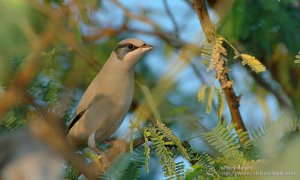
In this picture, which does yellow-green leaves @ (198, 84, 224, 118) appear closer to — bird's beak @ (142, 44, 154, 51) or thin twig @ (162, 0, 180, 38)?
bird's beak @ (142, 44, 154, 51)

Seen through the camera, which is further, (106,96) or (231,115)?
(106,96)

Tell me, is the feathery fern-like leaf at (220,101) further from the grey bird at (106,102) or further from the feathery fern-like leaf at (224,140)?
the grey bird at (106,102)

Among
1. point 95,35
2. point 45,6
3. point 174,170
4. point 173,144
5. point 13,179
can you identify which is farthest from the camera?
point 95,35

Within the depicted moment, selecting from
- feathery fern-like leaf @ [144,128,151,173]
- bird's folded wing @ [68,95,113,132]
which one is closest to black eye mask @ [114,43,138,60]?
bird's folded wing @ [68,95,113,132]

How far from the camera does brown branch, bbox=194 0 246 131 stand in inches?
115

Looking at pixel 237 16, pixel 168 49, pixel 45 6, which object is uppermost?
pixel 45 6

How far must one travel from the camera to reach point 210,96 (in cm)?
263

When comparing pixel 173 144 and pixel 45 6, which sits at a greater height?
pixel 45 6

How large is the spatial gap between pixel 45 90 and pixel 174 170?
115cm

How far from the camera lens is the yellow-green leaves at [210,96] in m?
2.64

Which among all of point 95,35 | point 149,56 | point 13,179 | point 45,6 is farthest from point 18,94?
point 149,56

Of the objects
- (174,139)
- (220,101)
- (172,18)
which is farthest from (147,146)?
(172,18)

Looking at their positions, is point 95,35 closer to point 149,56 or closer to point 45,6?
point 149,56

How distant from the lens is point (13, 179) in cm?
164
